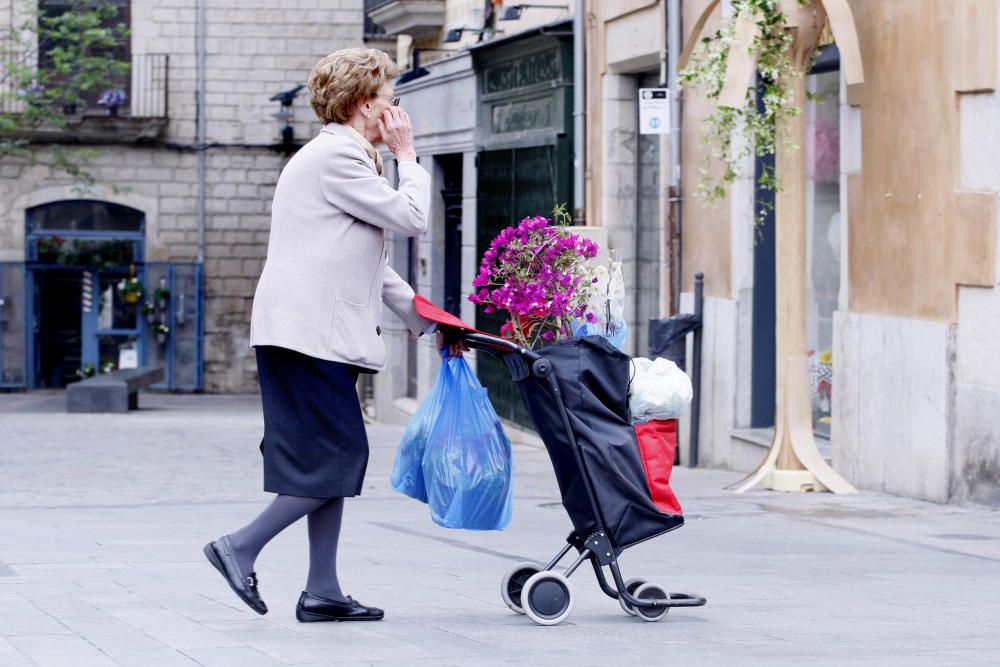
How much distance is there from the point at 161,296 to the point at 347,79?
25.7 metres

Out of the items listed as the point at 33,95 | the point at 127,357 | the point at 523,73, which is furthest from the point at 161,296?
the point at 523,73

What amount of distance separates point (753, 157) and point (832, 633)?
7.55 metres

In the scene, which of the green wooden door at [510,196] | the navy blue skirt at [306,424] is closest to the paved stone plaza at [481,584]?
the navy blue skirt at [306,424]

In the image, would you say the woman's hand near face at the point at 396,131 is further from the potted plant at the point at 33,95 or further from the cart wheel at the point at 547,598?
the potted plant at the point at 33,95

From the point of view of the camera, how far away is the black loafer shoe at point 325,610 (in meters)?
5.47

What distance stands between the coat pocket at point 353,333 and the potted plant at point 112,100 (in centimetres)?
2592

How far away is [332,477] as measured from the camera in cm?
534

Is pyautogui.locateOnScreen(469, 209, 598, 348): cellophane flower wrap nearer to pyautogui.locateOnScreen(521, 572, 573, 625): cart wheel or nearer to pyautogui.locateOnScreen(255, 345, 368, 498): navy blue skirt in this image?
pyautogui.locateOnScreen(255, 345, 368, 498): navy blue skirt

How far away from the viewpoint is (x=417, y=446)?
5.63 m

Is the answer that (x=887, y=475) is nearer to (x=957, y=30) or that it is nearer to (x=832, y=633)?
(x=957, y=30)

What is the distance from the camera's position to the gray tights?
5363mm

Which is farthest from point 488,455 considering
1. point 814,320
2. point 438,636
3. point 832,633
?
point 814,320

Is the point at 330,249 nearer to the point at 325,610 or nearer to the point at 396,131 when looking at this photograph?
the point at 396,131

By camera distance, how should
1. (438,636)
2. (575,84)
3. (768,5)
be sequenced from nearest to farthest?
(438,636) → (768,5) → (575,84)
